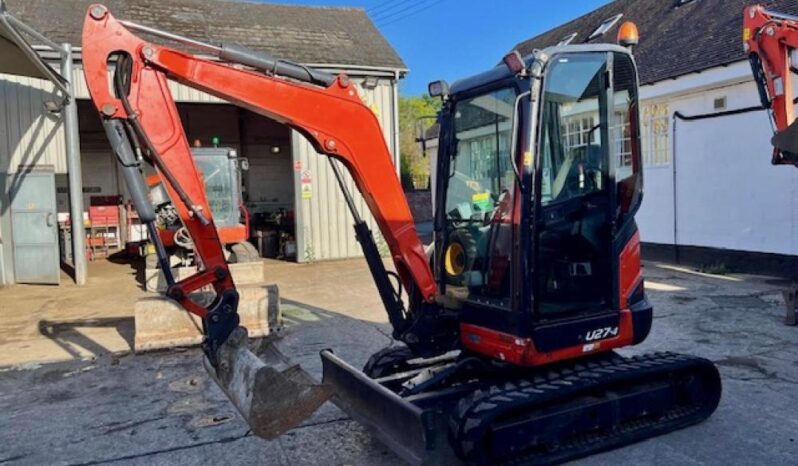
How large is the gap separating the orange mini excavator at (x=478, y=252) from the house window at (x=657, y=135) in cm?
965

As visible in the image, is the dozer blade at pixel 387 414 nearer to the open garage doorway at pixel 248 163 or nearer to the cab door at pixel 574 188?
the cab door at pixel 574 188

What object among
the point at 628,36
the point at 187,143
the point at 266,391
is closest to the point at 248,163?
the point at 187,143

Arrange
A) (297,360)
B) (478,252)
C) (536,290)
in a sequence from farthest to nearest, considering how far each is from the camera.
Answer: (297,360), (478,252), (536,290)

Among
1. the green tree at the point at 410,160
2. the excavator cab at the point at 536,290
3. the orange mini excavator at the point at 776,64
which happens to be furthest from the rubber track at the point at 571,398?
the green tree at the point at 410,160

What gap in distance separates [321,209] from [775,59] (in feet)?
33.8

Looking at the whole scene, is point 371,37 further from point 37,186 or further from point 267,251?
point 37,186

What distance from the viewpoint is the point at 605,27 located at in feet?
59.3

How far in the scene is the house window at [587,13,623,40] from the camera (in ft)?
58.6

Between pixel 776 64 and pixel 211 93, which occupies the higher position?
pixel 776 64

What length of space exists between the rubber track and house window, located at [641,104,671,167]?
9.58 m

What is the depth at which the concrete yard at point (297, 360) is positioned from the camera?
4281 mm

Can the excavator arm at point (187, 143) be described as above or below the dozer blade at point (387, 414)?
above

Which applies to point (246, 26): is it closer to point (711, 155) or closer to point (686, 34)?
point (686, 34)

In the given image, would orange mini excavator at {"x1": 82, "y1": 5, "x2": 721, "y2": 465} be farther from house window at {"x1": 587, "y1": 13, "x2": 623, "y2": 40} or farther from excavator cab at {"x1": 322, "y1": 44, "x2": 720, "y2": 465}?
house window at {"x1": 587, "y1": 13, "x2": 623, "y2": 40}
